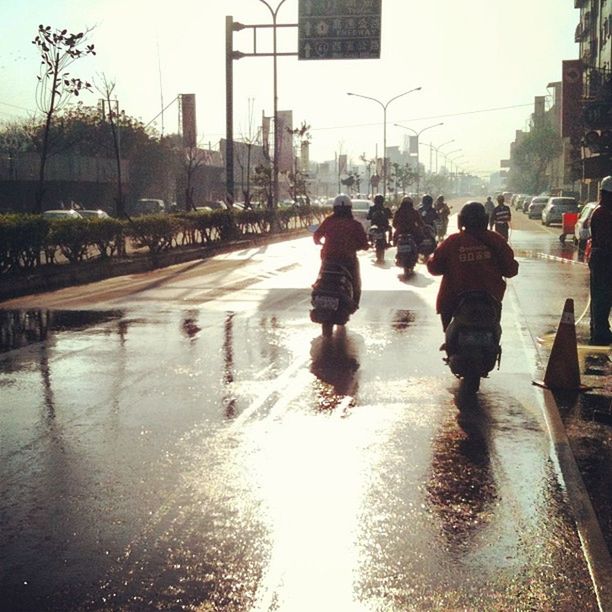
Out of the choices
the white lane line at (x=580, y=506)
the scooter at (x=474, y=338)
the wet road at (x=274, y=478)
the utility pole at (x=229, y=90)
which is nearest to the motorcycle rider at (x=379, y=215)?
the utility pole at (x=229, y=90)

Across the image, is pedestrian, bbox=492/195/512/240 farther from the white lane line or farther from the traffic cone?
the white lane line

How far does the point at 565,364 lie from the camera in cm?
882

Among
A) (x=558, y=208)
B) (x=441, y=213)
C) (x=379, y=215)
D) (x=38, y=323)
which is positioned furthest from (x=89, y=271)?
(x=558, y=208)

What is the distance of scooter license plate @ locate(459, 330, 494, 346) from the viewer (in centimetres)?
837

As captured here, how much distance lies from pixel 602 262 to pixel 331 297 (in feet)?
10.4

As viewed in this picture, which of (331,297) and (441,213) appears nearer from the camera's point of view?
(331,297)

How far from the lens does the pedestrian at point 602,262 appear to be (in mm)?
11180

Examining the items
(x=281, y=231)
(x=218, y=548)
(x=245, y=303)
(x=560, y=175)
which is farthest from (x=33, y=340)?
(x=560, y=175)

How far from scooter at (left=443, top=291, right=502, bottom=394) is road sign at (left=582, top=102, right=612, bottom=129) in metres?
3.65

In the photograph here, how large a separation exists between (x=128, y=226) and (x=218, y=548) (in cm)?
2091

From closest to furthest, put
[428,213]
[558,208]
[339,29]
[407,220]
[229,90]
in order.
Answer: [407,220] < [428,213] < [339,29] < [229,90] < [558,208]

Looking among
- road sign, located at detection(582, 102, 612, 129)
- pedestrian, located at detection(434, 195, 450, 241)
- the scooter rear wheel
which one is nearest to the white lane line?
the scooter rear wheel

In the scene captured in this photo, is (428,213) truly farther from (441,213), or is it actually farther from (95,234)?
(95,234)

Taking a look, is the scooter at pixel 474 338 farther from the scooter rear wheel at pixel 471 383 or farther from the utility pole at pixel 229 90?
the utility pole at pixel 229 90
